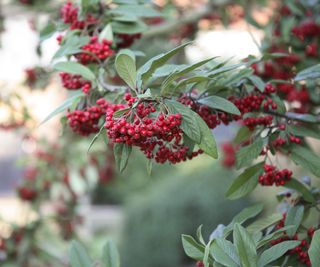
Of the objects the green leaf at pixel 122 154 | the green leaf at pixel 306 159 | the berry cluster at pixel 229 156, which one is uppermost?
the green leaf at pixel 122 154

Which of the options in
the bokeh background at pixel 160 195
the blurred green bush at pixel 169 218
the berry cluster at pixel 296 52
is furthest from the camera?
the blurred green bush at pixel 169 218

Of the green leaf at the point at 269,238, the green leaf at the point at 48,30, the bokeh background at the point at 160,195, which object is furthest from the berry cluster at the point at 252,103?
the bokeh background at the point at 160,195

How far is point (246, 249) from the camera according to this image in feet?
4.26

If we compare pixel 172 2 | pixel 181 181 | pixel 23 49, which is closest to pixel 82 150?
pixel 172 2

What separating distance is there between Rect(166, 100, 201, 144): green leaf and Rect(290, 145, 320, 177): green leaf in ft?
1.24

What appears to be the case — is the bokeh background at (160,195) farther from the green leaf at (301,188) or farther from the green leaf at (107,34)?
the green leaf at (301,188)

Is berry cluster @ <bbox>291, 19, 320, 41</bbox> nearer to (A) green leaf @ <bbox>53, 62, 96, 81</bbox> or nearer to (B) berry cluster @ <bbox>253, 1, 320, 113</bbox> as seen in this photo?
(B) berry cluster @ <bbox>253, 1, 320, 113</bbox>

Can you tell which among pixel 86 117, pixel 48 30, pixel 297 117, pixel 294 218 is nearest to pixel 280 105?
pixel 297 117

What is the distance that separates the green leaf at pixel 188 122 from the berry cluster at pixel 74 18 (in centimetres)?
60

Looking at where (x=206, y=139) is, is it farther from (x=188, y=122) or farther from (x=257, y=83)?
(x=257, y=83)

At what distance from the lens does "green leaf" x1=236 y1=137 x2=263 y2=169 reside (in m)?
1.60

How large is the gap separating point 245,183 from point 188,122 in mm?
361

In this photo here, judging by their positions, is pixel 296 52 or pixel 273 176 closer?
pixel 273 176

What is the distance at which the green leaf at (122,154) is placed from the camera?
139 centimetres
